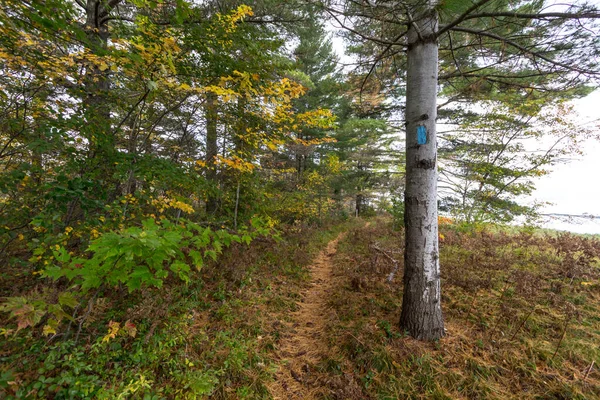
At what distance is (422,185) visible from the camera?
9.30ft

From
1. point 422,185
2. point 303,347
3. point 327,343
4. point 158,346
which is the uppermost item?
point 422,185

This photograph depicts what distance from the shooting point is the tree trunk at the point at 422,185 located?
2834 mm

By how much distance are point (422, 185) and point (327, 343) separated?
2.79m

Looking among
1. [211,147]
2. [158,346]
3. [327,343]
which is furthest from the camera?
[211,147]

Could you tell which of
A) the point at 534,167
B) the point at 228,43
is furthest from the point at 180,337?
the point at 534,167

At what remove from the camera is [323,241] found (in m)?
9.38

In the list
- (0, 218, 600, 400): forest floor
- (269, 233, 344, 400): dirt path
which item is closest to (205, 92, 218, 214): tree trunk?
(0, 218, 600, 400): forest floor

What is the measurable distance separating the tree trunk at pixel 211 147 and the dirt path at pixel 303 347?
121 inches

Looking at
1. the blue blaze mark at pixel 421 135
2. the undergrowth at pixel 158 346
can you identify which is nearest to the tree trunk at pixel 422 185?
the blue blaze mark at pixel 421 135

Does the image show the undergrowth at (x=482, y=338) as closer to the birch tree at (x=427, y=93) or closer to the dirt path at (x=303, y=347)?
the dirt path at (x=303, y=347)

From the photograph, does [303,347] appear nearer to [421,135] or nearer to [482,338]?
[482,338]

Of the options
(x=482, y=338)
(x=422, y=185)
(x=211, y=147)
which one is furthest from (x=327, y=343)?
(x=211, y=147)

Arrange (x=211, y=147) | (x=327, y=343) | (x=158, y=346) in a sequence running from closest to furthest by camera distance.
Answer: (x=158, y=346) → (x=327, y=343) → (x=211, y=147)

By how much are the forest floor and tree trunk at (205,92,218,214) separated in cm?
205
